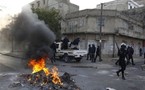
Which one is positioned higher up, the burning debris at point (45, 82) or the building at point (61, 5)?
the building at point (61, 5)

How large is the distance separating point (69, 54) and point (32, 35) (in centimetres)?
934

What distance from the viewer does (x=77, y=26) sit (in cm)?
3494

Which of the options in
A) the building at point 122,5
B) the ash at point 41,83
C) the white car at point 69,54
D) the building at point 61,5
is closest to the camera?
the ash at point 41,83

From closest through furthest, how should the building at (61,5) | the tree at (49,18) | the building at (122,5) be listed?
the tree at (49,18) < the building at (61,5) < the building at (122,5)

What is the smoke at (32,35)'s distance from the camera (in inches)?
524

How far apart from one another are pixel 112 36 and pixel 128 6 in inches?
863

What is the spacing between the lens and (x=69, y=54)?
22.4m

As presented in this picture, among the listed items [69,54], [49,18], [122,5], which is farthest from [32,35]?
[122,5]

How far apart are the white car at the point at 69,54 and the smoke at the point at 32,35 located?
320 inches

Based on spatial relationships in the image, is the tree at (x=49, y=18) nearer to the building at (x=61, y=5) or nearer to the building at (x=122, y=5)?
the building at (x=61, y=5)

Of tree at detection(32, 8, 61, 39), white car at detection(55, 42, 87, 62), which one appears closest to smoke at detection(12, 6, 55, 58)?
white car at detection(55, 42, 87, 62)

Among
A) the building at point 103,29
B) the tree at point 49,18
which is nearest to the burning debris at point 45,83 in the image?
the tree at point 49,18

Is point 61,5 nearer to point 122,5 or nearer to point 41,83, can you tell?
point 122,5

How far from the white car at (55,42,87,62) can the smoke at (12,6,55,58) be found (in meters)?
8.13
